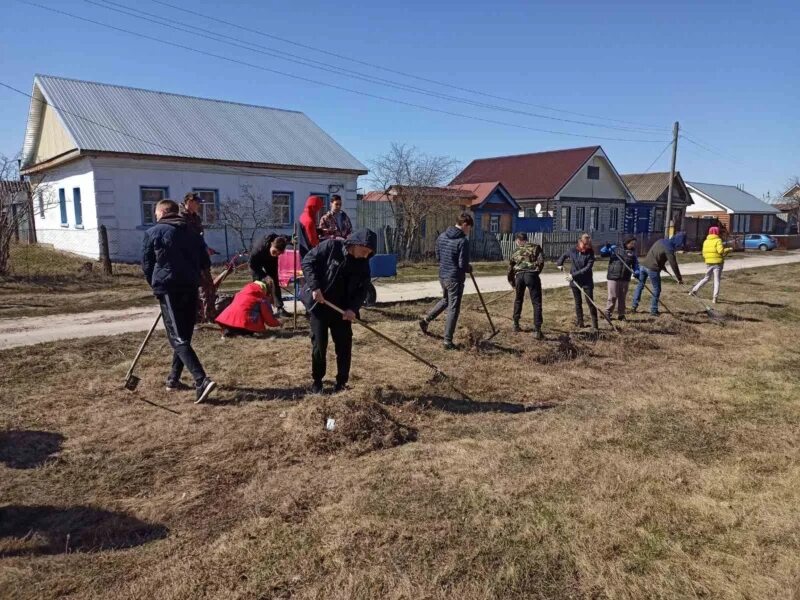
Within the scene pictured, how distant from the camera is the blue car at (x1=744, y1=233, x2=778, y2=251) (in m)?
38.6

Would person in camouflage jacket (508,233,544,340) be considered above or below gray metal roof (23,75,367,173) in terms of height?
below

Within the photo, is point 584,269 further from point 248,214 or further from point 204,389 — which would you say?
point 248,214

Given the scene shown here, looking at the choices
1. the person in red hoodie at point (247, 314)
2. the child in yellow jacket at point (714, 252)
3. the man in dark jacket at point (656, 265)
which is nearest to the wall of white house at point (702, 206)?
the child in yellow jacket at point (714, 252)

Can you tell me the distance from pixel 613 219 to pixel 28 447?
3689cm

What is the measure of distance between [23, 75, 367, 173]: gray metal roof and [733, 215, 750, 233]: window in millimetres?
40266

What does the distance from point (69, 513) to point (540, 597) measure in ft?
9.57

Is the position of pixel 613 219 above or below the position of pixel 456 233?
above

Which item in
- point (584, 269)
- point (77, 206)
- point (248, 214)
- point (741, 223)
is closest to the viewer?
point (584, 269)


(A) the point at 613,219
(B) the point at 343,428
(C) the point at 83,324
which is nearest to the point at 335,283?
(B) the point at 343,428

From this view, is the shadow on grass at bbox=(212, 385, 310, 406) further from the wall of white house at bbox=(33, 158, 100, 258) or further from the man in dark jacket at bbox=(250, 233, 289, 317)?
the wall of white house at bbox=(33, 158, 100, 258)

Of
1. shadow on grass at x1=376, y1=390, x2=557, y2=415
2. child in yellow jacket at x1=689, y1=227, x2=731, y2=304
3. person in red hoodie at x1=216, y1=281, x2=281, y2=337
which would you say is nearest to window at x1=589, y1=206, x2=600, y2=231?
child in yellow jacket at x1=689, y1=227, x2=731, y2=304

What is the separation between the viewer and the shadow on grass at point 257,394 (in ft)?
18.9

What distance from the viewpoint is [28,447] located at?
4617 millimetres

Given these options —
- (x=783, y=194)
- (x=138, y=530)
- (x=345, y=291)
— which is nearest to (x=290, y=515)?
(x=138, y=530)
